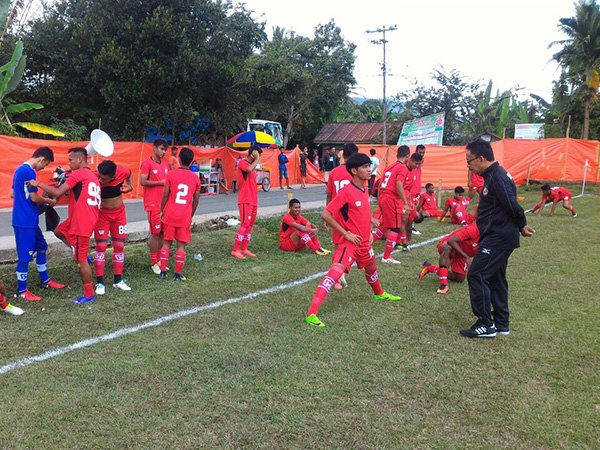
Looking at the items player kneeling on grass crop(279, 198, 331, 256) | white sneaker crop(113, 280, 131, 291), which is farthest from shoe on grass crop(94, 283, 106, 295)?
player kneeling on grass crop(279, 198, 331, 256)

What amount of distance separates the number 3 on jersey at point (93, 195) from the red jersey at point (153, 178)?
5.00ft

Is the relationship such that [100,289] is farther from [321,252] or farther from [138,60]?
[138,60]

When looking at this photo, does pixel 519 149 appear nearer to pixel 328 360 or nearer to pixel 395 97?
pixel 395 97

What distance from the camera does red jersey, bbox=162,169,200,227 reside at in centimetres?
699

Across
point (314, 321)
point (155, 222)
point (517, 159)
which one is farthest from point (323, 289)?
point (517, 159)

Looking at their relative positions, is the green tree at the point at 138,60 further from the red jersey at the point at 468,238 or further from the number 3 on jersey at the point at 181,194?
the red jersey at the point at 468,238

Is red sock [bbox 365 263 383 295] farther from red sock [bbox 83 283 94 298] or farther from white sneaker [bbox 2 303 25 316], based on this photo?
white sneaker [bbox 2 303 25 316]

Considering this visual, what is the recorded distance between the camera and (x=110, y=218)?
6.54 meters

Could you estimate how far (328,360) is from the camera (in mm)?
4445

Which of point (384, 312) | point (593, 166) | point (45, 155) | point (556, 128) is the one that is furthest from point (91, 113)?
point (556, 128)

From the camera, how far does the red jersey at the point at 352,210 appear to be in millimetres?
5547

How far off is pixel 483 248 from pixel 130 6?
1979cm

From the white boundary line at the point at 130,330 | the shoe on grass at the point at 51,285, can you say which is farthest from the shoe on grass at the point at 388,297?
the shoe on grass at the point at 51,285

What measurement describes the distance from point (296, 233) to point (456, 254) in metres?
3.20
